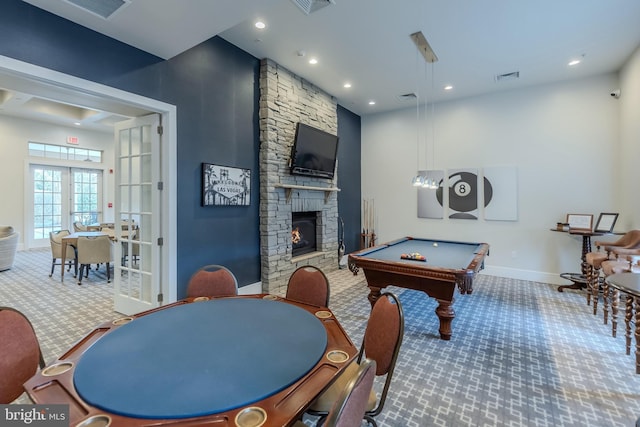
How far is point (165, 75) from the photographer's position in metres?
3.30

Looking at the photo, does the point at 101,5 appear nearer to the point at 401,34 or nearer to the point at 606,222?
the point at 401,34

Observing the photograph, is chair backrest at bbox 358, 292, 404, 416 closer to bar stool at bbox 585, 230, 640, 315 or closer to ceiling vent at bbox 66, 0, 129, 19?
ceiling vent at bbox 66, 0, 129, 19

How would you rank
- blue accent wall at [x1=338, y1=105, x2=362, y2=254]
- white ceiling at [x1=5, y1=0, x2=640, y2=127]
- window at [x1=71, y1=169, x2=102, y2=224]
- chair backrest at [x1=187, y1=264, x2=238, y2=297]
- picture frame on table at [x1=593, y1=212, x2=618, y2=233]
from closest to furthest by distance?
chair backrest at [x1=187, y1=264, x2=238, y2=297] → white ceiling at [x1=5, y1=0, x2=640, y2=127] → picture frame on table at [x1=593, y1=212, x2=618, y2=233] → blue accent wall at [x1=338, y1=105, x2=362, y2=254] → window at [x1=71, y1=169, x2=102, y2=224]

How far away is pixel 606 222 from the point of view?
4531mm

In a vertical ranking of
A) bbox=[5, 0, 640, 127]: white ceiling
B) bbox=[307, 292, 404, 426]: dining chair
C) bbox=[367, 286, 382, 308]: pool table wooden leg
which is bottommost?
bbox=[367, 286, 382, 308]: pool table wooden leg

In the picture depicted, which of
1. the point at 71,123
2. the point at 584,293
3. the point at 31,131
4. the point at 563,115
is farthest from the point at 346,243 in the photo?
the point at 31,131

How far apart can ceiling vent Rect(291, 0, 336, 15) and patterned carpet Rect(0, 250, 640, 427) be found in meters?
3.29

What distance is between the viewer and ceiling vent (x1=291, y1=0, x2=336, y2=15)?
8.87 ft

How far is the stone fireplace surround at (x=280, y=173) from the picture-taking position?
4.43 meters

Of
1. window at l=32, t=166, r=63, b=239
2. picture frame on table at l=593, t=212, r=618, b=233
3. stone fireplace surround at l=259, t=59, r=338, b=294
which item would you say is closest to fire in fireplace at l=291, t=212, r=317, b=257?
stone fireplace surround at l=259, t=59, r=338, b=294

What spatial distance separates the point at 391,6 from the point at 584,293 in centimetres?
512

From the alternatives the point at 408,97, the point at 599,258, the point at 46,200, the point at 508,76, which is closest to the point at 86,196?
the point at 46,200

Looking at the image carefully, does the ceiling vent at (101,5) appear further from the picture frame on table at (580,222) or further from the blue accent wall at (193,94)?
the picture frame on table at (580,222)

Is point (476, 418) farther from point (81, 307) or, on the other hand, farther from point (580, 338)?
point (81, 307)
